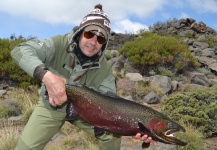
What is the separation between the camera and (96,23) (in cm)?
403

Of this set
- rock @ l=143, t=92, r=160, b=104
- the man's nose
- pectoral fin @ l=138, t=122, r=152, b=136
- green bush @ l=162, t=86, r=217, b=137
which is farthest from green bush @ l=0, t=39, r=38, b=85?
pectoral fin @ l=138, t=122, r=152, b=136

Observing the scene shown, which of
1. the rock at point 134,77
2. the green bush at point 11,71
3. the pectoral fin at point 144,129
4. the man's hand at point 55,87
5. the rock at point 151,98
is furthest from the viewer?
the rock at point 134,77

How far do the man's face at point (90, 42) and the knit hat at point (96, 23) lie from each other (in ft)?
0.17

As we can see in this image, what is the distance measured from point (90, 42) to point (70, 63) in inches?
17.3

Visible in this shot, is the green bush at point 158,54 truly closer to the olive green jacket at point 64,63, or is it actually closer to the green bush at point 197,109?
the green bush at point 197,109

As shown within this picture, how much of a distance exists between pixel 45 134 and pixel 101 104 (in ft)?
3.57

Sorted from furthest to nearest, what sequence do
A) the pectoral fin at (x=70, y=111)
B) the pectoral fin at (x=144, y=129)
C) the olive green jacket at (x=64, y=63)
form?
the olive green jacket at (x=64, y=63) < the pectoral fin at (x=70, y=111) < the pectoral fin at (x=144, y=129)

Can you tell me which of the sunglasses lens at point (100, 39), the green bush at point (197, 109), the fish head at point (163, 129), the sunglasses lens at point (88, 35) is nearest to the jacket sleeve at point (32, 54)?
the sunglasses lens at point (88, 35)

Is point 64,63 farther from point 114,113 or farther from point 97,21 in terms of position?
point 114,113

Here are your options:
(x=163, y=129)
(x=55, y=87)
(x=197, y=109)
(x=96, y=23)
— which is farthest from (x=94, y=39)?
(x=197, y=109)

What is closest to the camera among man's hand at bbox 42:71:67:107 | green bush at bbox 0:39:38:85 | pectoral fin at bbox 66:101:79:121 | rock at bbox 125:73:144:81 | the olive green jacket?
man's hand at bbox 42:71:67:107

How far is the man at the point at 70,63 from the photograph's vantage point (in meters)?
4.05

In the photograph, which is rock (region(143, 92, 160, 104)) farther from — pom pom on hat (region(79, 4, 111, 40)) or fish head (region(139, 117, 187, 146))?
fish head (region(139, 117, 187, 146))

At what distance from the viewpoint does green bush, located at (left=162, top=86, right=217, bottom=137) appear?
27.5 feet
